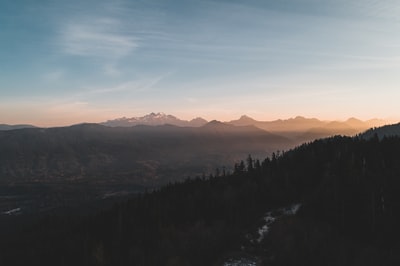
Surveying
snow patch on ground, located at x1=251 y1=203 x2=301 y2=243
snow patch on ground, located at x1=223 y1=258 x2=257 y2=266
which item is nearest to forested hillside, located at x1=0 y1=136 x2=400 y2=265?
snow patch on ground, located at x1=223 y1=258 x2=257 y2=266

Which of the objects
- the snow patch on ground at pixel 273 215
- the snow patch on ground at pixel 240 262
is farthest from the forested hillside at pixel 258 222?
the snow patch on ground at pixel 273 215

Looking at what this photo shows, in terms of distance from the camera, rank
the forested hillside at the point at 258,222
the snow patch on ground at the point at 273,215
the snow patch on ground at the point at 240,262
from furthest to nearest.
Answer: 1. the snow patch on ground at the point at 273,215
2. the forested hillside at the point at 258,222
3. the snow patch on ground at the point at 240,262

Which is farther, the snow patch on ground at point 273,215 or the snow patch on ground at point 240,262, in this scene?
the snow patch on ground at point 273,215

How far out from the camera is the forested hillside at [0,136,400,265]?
267 ft

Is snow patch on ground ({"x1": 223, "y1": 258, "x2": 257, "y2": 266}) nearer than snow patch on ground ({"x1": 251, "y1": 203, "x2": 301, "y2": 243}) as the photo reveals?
Yes

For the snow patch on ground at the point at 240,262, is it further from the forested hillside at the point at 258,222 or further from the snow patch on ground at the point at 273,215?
the snow patch on ground at the point at 273,215

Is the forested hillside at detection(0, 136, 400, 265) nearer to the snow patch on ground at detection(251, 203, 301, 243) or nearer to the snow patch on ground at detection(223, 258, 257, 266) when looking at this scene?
the snow patch on ground at detection(223, 258, 257, 266)

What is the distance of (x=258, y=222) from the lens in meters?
100

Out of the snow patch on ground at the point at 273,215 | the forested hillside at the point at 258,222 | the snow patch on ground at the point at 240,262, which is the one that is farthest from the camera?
the snow patch on ground at the point at 273,215

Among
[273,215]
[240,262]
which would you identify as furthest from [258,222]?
[240,262]

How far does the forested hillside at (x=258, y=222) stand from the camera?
8125cm

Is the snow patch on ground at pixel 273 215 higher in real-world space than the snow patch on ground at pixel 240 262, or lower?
higher

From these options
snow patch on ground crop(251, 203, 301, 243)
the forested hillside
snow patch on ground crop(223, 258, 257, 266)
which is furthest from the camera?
snow patch on ground crop(251, 203, 301, 243)

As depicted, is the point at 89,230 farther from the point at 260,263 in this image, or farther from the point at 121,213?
the point at 260,263
